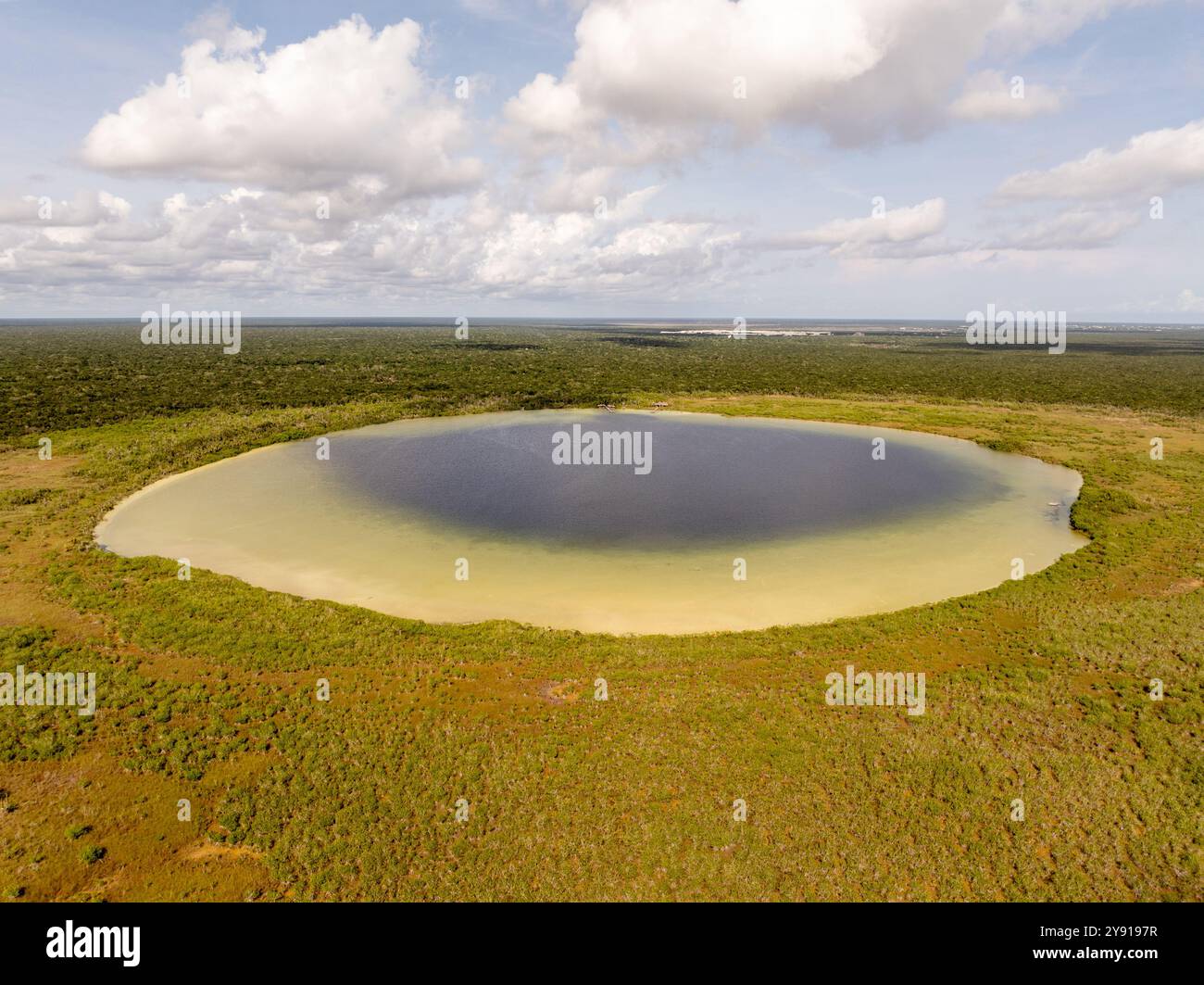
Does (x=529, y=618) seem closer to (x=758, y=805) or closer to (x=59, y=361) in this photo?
(x=758, y=805)

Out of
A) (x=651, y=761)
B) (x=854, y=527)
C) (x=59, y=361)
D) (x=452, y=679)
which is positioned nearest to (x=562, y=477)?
(x=854, y=527)

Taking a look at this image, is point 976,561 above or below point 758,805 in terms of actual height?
above

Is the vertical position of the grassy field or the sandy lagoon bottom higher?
the sandy lagoon bottom

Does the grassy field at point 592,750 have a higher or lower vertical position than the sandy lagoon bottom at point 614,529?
lower

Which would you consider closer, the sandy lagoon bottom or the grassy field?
the grassy field

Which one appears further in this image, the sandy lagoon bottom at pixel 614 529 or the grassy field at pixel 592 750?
the sandy lagoon bottom at pixel 614 529
